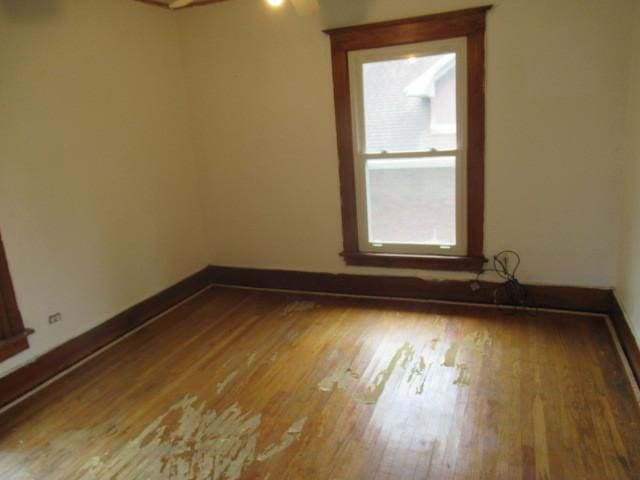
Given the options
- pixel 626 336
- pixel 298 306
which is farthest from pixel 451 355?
pixel 298 306

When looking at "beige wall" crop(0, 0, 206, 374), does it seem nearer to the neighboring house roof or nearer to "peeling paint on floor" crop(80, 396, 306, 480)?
"peeling paint on floor" crop(80, 396, 306, 480)

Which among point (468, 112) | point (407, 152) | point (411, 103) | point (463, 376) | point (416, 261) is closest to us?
point (463, 376)

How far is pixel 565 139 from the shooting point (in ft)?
10.8

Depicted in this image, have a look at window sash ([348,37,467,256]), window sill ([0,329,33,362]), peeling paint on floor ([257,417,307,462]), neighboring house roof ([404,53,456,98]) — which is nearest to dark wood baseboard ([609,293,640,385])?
window sash ([348,37,467,256])

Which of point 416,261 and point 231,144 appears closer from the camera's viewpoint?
point 416,261

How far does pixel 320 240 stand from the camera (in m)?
4.21

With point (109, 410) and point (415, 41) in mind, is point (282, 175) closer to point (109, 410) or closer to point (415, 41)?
point (415, 41)

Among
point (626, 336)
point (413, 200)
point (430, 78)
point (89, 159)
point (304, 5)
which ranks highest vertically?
point (304, 5)

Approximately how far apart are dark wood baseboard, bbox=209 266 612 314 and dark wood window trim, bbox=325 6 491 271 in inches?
5.9

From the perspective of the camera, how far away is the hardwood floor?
217 centimetres

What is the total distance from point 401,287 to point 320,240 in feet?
2.65

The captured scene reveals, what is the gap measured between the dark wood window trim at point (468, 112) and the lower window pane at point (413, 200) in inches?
5.3

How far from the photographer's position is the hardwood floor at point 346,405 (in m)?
2.17

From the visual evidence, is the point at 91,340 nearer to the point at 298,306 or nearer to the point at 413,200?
the point at 298,306
